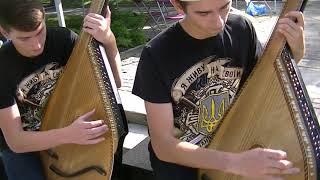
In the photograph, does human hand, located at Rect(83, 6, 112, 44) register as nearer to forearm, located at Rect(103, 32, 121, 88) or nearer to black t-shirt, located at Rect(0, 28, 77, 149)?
forearm, located at Rect(103, 32, 121, 88)

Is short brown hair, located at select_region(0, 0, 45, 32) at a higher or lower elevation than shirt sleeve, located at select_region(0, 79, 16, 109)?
higher

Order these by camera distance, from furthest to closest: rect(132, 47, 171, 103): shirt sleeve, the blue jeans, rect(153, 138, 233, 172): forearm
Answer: the blue jeans → rect(132, 47, 171, 103): shirt sleeve → rect(153, 138, 233, 172): forearm

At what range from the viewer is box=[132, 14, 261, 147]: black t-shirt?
163 centimetres

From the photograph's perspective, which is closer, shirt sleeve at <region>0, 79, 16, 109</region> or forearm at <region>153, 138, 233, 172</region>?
forearm at <region>153, 138, 233, 172</region>

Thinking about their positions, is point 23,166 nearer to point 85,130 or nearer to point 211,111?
point 85,130

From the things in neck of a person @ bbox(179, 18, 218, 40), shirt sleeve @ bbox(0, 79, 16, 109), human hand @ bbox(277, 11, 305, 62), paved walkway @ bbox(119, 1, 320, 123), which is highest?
human hand @ bbox(277, 11, 305, 62)

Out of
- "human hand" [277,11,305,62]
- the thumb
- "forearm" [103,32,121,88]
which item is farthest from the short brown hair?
"human hand" [277,11,305,62]

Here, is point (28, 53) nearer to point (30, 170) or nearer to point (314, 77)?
point (30, 170)

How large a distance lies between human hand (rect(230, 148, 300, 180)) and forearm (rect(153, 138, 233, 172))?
8 centimetres

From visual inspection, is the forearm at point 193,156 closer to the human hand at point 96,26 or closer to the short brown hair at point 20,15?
the human hand at point 96,26

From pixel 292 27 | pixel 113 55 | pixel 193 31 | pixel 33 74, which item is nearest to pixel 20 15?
pixel 33 74

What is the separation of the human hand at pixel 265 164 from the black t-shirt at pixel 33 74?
0.97m

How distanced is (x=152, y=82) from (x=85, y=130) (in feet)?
1.10

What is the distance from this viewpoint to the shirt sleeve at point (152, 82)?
1.61m
